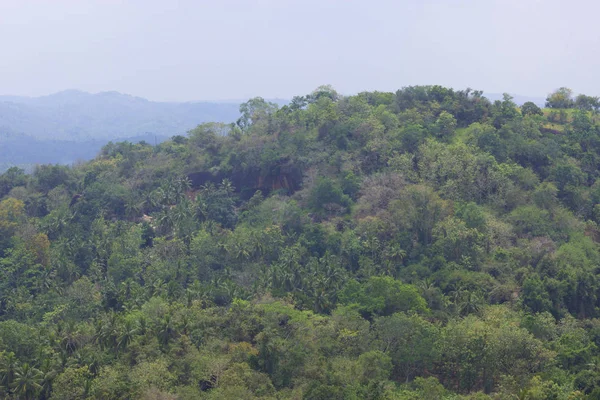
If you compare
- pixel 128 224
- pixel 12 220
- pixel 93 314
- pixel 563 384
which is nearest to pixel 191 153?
pixel 128 224

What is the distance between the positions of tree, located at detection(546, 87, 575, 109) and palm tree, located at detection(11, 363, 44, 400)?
61.5 m

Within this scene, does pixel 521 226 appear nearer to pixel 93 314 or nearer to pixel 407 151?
pixel 407 151

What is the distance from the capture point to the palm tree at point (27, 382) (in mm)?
28594

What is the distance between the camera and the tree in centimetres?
6825

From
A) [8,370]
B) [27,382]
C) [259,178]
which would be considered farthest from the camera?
[259,178]

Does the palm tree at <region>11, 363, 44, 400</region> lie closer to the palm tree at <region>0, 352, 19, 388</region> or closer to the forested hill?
the forested hill

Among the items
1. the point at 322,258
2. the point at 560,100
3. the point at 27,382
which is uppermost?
the point at 560,100

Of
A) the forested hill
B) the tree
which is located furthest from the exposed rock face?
the tree

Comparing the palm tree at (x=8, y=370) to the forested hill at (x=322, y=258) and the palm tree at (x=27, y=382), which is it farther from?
the palm tree at (x=27, y=382)

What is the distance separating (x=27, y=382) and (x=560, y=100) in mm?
62779

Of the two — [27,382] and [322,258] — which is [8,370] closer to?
[27,382]

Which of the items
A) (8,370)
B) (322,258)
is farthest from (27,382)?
(322,258)

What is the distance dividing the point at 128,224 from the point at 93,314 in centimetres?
1562

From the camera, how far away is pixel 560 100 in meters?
68.5
